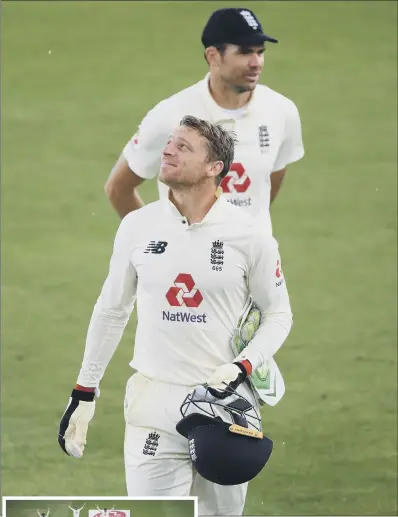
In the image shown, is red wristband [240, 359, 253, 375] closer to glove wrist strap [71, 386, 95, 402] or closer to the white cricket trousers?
the white cricket trousers

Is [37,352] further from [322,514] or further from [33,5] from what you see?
[33,5]

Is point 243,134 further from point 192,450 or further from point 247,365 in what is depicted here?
point 192,450

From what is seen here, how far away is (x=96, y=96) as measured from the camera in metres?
15.0

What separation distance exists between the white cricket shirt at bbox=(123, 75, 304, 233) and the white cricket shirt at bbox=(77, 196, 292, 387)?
66.7 inches

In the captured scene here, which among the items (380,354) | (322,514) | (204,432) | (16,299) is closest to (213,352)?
(204,432)

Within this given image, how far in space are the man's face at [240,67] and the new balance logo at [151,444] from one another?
8.46 ft

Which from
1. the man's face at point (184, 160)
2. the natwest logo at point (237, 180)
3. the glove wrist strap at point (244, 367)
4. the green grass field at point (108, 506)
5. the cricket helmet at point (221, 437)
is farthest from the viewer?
the natwest logo at point (237, 180)

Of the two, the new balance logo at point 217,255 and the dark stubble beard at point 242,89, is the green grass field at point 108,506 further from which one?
the dark stubble beard at point 242,89

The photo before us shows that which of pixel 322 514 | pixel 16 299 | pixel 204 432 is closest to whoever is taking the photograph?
pixel 204 432

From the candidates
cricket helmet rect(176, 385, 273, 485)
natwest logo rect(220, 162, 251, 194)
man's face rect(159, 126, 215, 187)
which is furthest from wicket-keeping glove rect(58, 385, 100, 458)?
natwest logo rect(220, 162, 251, 194)

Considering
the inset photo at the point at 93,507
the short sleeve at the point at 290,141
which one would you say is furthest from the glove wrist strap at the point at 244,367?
the short sleeve at the point at 290,141

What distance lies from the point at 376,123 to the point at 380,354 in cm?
446

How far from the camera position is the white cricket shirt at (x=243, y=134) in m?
7.93

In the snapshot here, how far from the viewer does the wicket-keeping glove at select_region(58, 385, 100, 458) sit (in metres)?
6.26
